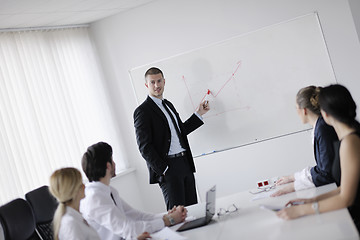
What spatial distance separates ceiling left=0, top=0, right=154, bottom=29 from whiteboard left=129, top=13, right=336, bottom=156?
87 centimetres

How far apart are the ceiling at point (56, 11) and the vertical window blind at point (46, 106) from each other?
7.1 inches

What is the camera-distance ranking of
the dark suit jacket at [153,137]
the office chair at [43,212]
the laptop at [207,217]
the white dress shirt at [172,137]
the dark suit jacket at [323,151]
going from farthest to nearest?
the white dress shirt at [172,137] < the dark suit jacket at [153,137] < the office chair at [43,212] < the dark suit jacket at [323,151] < the laptop at [207,217]

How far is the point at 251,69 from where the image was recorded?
5652 millimetres

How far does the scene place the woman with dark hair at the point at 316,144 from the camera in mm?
3004

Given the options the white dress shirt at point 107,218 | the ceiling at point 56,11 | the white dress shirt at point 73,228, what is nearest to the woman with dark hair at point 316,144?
the white dress shirt at point 107,218

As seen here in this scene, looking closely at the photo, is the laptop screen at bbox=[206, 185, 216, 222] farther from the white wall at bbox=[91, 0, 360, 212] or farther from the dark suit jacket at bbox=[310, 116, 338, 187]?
the white wall at bbox=[91, 0, 360, 212]

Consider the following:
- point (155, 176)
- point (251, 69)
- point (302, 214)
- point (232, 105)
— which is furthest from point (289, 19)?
point (302, 214)

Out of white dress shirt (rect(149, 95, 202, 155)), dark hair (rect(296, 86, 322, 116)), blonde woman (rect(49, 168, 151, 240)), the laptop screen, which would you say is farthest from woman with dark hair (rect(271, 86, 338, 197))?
white dress shirt (rect(149, 95, 202, 155))

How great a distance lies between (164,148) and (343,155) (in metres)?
2.36

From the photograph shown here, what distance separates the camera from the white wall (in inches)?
210

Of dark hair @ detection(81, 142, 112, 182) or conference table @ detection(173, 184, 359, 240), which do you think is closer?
conference table @ detection(173, 184, 359, 240)

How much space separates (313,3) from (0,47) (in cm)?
350

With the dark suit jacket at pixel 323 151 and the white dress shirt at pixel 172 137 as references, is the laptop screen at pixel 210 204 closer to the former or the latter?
the dark suit jacket at pixel 323 151

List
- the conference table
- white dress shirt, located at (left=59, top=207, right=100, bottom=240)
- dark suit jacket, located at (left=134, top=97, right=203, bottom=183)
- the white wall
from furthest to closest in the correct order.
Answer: the white wall → dark suit jacket, located at (left=134, top=97, right=203, bottom=183) → white dress shirt, located at (left=59, top=207, right=100, bottom=240) → the conference table
